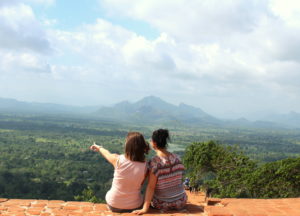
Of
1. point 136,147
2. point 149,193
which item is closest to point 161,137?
point 136,147

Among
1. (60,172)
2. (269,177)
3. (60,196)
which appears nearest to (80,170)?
(60,172)

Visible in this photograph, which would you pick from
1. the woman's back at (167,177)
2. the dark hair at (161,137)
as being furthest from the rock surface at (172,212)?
the dark hair at (161,137)

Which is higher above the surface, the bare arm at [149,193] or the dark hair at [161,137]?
the dark hair at [161,137]

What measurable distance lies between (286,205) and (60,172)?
46538mm

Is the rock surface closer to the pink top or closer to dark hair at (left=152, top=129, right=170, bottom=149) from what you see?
the pink top

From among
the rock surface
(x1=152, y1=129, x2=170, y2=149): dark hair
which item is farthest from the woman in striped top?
the rock surface

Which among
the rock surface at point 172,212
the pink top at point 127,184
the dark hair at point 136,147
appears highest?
the dark hair at point 136,147

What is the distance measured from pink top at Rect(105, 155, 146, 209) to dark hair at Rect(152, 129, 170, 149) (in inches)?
14.7

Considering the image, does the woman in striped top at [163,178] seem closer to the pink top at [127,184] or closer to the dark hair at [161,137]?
the dark hair at [161,137]

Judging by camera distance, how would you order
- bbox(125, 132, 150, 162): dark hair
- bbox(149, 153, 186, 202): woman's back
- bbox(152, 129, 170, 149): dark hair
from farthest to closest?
bbox(149, 153, 186, 202): woman's back, bbox(152, 129, 170, 149): dark hair, bbox(125, 132, 150, 162): dark hair

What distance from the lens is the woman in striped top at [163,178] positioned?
161 inches

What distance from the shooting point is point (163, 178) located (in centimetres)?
414

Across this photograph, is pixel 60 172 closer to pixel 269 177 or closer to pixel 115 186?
pixel 269 177

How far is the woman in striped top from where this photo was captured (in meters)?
4.08
